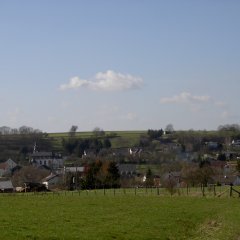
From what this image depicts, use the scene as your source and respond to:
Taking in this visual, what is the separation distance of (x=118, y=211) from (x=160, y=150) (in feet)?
520

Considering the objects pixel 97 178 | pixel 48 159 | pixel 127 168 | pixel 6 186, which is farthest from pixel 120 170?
pixel 6 186

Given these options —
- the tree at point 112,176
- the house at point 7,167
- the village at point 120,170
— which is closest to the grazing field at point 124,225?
the village at point 120,170

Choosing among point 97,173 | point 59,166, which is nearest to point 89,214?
point 97,173

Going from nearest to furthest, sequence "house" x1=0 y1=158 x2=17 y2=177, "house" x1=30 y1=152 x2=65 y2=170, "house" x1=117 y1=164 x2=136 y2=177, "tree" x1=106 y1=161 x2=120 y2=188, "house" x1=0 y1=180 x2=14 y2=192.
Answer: "house" x1=0 y1=180 x2=14 y2=192, "tree" x1=106 y1=161 x2=120 y2=188, "house" x1=117 y1=164 x2=136 y2=177, "house" x1=0 y1=158 x2=17 y2=177, "house" x1=30 y1=152 x2=65 y2=170

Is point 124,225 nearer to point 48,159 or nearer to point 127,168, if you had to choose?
point 127,168

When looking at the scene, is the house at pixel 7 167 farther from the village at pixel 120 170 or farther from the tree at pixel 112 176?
the tree at pixel 112 176

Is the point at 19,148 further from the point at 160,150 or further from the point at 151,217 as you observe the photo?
the point at 151,217

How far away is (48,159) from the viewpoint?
194 metres

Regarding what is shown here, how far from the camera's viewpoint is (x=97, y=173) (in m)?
111

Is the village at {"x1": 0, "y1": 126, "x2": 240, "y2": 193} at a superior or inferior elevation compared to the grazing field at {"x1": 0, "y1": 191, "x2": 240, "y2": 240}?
inferior

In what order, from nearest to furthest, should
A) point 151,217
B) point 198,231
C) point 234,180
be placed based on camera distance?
point 198,231 → point 151,217 → point 234,180

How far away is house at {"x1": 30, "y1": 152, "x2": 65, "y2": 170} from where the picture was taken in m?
189

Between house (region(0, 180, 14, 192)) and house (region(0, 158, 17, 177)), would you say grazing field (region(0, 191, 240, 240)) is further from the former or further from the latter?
house (region(0, 158, 17, 177))

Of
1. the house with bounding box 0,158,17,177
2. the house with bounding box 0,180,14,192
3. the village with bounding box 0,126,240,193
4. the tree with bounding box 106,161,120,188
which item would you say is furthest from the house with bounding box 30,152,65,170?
the tree with bounding box 106,161,120,188
